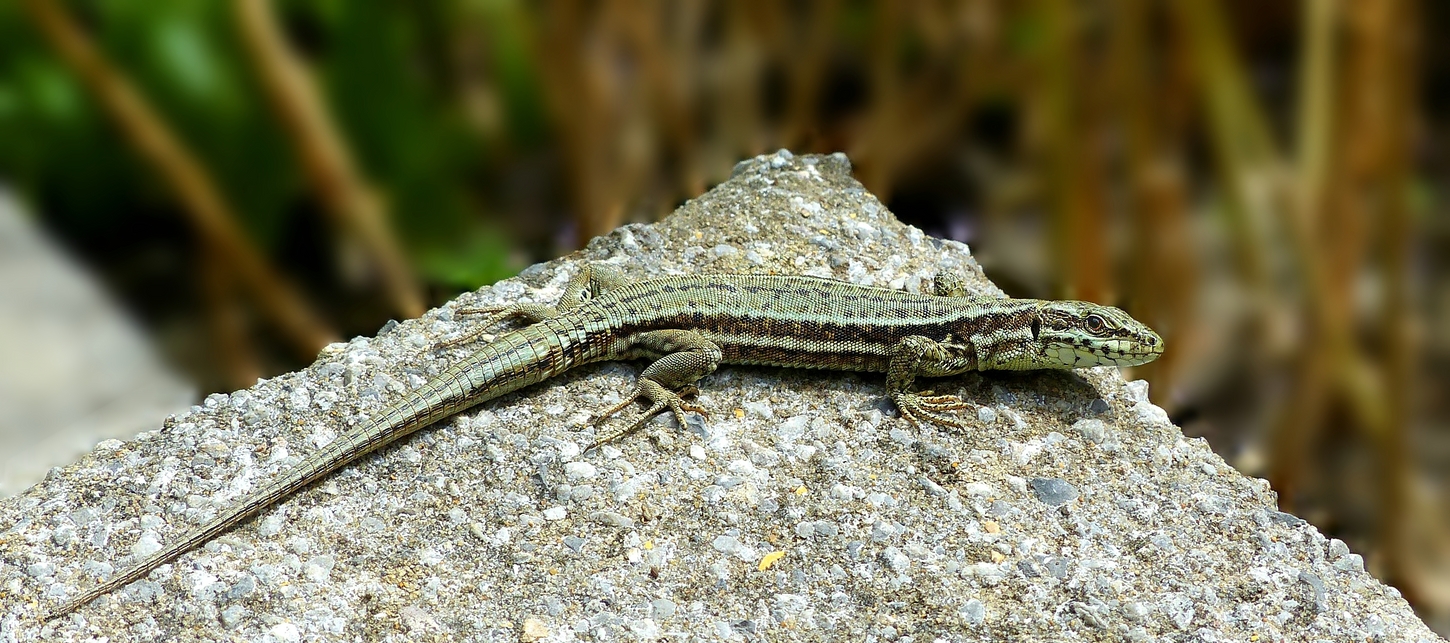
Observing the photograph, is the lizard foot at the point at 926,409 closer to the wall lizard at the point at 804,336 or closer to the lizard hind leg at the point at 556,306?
the wall lizard at the point at 804,336

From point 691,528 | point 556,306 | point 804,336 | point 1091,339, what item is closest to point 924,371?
point 804,336

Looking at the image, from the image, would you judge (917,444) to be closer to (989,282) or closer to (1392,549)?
(989,282)

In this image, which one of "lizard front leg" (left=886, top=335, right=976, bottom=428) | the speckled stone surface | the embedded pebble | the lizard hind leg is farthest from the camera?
the lizard hind leg

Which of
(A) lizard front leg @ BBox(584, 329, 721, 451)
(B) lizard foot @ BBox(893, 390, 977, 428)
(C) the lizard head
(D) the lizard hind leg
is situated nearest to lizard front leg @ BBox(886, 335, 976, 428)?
(B) lizard foot @ BBox(893, 390, 977, 428)

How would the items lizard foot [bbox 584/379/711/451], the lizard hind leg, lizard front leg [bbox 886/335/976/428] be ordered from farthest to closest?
the lizard hind leg → lizard front leg [bbox 886/335/976/428] → lizard foot [bbox 584/379/711/451]

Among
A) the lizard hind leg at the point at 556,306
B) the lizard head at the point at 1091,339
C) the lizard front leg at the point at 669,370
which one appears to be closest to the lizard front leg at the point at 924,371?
the lizard head at the point at 1091,339

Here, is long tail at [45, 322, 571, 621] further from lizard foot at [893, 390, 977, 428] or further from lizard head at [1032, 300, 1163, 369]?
lizard head at [1032, 300, 1163, 369]

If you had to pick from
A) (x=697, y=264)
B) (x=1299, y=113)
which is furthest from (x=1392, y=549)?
(x=697, y=264)
